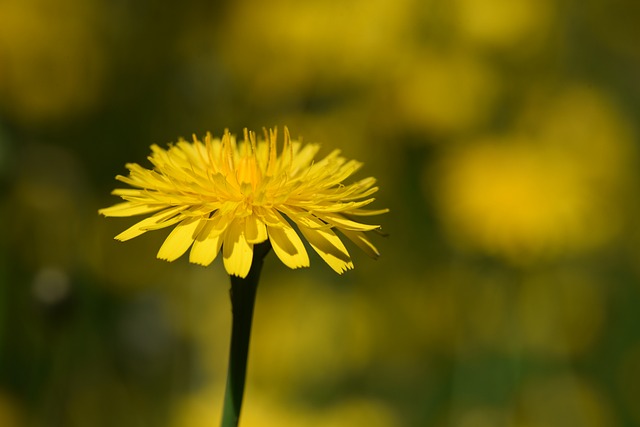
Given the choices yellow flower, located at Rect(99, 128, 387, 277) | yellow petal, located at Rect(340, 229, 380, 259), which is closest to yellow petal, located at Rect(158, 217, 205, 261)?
yellow flower, located at Rect(99, 128, 387, 277)

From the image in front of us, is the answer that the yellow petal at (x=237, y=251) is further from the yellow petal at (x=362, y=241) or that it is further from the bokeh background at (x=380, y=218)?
the bokeh background at (x=380, y=218)

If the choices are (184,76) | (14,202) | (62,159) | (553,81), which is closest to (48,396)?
(14,202)

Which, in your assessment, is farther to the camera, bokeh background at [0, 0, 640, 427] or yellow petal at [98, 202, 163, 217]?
bokeh background at [0, 0, 640, 427]

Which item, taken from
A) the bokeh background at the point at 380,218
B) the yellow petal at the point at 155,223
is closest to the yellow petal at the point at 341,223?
the yellow petal at the point at 155,223

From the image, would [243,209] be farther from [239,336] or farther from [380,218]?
[380,218]

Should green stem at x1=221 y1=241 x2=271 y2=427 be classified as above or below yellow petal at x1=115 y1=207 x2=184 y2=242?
below

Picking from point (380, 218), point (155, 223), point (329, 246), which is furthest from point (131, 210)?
point (380, 218)

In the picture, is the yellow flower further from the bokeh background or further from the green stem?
the bokeh background
